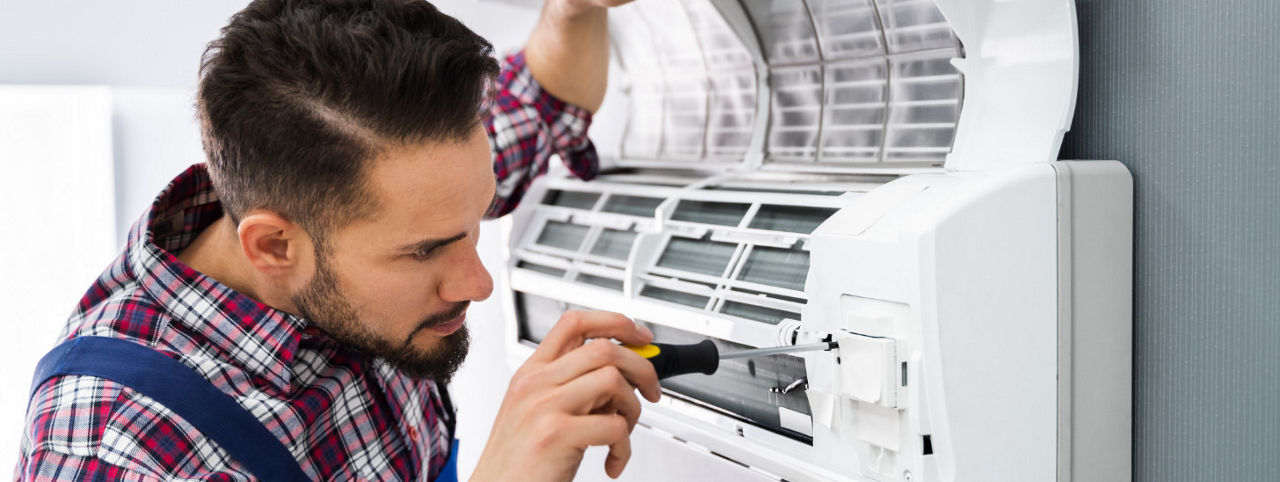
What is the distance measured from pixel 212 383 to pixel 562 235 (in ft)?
2.04

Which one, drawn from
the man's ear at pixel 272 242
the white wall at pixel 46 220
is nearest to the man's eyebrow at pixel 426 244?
the man's ear at pixel 272 242

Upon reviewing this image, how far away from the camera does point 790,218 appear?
1099 mm

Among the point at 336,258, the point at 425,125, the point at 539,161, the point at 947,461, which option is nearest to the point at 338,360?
the point at 336,258

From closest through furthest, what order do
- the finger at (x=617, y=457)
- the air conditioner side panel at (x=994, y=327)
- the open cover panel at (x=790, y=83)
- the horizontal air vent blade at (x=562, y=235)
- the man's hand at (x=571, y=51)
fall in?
1. the air conditioner side panel at (x=994, y=327)
2. the finger at (x=617, y=457)
3. the open cover panel at (x=790, y=83)
4. the man's hand at (x=571, y=51)
5. the horizontal air vent blade at (x=562, y=235)

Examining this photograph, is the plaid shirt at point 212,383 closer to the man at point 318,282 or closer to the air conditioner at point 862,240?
the man at point 318,282

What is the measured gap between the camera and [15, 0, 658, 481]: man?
0.86 m

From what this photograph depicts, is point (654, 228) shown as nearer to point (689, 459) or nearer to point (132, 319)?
point (689, 459)

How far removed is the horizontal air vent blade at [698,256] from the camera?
1166 mm

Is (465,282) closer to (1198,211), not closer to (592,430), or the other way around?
(592,430)

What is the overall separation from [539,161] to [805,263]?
52cm

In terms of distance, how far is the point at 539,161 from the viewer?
1415mm

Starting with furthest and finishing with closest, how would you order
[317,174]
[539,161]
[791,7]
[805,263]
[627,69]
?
[627,69], [539,161], [791,7], [805,263], [317,174]

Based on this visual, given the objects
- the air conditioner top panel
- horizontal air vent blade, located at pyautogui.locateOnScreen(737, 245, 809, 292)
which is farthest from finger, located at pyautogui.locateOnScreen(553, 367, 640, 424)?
the air conditioner top panel

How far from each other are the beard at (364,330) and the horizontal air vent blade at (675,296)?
0.28 meters
